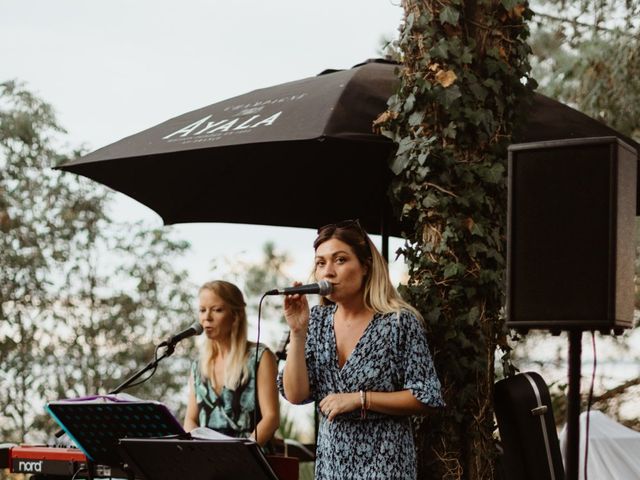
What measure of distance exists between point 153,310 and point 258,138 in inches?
244

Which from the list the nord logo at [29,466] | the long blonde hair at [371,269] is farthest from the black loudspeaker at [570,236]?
the nord logo at [29,466]

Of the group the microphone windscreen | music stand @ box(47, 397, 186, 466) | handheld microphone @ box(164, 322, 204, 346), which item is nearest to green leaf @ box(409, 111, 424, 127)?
the microphone windscreen

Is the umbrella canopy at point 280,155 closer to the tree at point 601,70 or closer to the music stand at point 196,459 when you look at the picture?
the music stand at point 196,459

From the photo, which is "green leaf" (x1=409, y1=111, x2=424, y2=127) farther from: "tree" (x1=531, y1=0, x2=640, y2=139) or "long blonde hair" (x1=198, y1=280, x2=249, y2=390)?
"tree" (x1=531, y1=0, x2=640, y2=139)

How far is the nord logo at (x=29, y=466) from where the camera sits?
494 cm

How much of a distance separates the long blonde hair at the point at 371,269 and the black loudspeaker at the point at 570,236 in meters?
1.00

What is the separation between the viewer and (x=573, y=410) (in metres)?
3.06

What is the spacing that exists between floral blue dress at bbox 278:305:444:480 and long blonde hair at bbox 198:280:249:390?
46.2 inches

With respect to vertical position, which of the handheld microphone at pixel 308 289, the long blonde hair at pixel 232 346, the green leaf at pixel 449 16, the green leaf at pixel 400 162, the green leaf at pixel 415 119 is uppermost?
the green leaf at pixel 449 16

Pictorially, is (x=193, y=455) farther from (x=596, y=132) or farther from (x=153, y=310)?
(x=153, y=310)

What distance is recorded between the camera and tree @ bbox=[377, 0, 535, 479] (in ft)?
14.4

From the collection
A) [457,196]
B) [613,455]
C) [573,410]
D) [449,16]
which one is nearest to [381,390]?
[457,196]

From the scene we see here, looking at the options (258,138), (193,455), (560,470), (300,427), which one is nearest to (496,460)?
(560,470)

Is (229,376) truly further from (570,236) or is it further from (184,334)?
(570,236)
